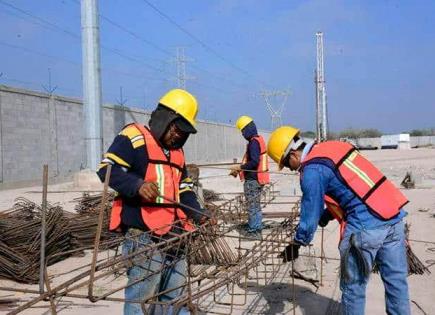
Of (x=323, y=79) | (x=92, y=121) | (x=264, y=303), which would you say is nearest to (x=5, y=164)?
(x=92, y=121)

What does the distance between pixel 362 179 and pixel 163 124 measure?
134cm

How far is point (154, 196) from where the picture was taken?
3.34 meters

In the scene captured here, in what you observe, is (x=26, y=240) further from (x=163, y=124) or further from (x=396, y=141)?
(x=396, y=141)

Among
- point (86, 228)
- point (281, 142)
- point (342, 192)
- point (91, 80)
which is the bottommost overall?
point (86, 228)

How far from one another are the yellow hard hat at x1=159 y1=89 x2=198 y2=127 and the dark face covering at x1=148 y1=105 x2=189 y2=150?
34mm

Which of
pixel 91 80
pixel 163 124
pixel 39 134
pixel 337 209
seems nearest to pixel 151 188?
pixel 163 124

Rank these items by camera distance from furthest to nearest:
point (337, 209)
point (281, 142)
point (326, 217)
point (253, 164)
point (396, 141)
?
point (396, 141)
point (253, 164)
point (326, 217)
point (281, 142)
point (337, 209)

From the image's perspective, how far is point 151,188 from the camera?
3307 mm

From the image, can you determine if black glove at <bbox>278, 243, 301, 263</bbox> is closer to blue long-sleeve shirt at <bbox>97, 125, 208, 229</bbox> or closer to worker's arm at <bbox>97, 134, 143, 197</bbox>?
blue long-sleeve shirt at <bbox>97, 125, 208, 229</bbox>

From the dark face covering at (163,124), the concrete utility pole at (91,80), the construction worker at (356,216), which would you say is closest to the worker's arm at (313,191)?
the construction worker at (356,216)

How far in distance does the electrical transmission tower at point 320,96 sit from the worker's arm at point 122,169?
38.8 m

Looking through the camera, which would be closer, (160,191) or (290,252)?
(160,191)

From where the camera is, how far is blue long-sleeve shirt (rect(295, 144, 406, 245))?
3547mm

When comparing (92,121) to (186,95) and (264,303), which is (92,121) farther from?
(186,95)
